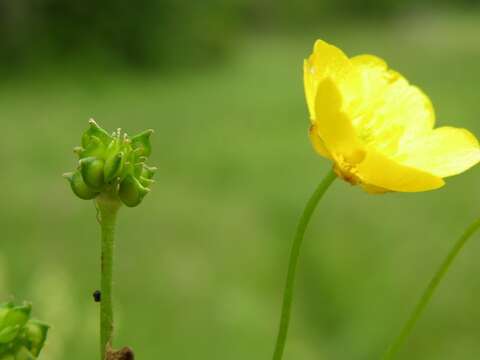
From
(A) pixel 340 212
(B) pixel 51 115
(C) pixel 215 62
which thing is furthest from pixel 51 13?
(A) pixel 340 212

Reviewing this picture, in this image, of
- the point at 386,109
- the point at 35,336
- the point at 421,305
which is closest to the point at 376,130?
the point at 386,109

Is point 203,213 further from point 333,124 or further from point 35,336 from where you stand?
point 35,336

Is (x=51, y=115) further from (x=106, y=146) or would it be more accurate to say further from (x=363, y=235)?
(x=106, y=146)

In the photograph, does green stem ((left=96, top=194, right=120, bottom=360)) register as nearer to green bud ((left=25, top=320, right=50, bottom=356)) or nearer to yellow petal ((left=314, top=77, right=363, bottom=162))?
green bud ((left=25, top=320, right=50, bottom=356))

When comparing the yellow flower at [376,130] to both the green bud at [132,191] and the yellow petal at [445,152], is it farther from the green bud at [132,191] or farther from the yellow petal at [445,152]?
the green bud at [132,191]

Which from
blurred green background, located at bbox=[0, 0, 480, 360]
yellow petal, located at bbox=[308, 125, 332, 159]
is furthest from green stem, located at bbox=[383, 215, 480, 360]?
blurred green background, located at bbox=[0, 0, 480, 360]

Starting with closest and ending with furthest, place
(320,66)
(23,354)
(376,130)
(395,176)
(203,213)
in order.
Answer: (23,354) → (395,176) → (320,66) → (376,130) → (203,213)
